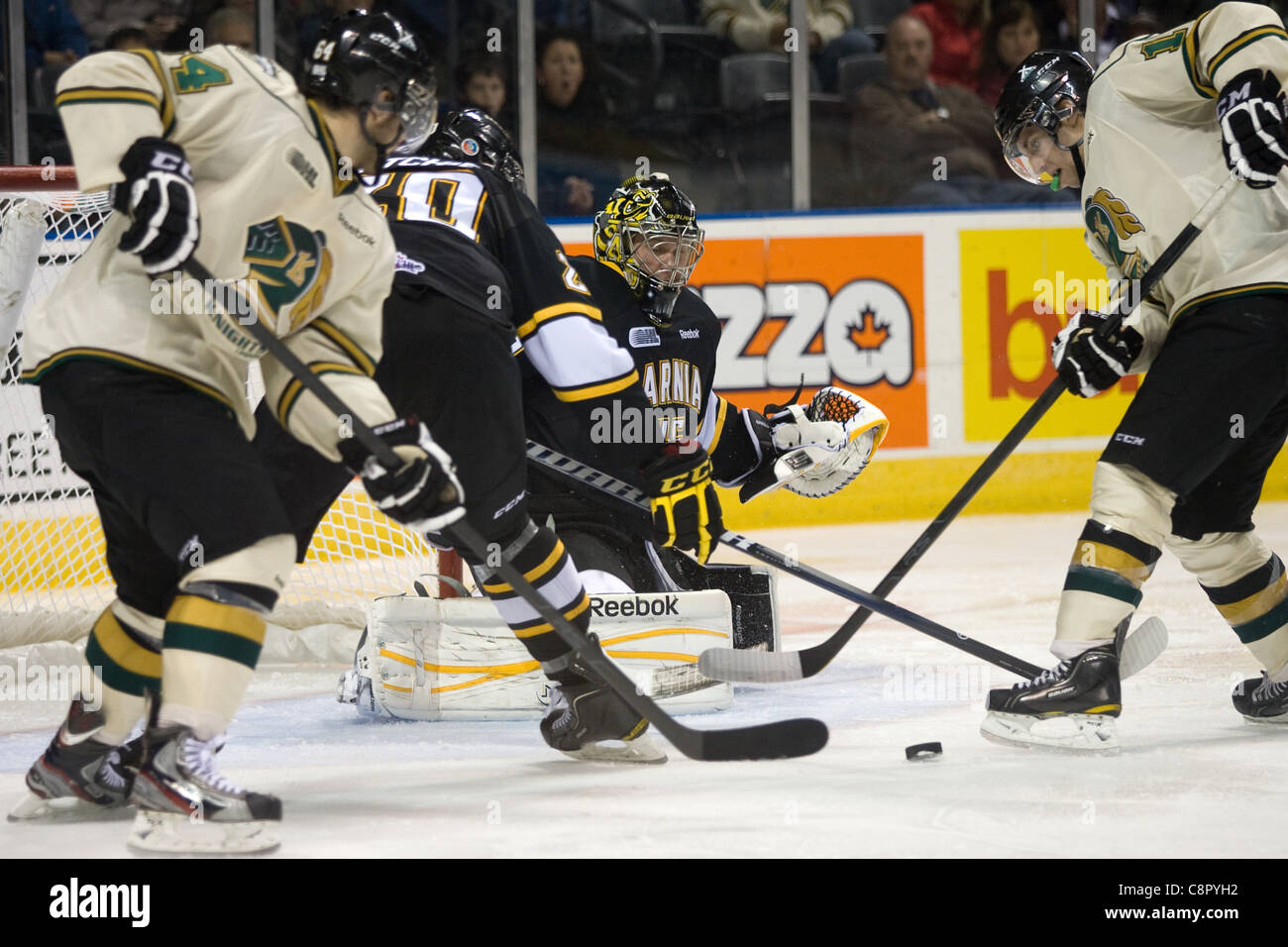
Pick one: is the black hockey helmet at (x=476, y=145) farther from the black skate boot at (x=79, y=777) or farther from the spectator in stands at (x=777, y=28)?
the spectator in stands at (x=777, y=28)

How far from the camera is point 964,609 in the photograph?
4.19m

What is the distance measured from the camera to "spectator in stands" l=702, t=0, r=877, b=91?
582 cm

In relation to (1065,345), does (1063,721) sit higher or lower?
lower

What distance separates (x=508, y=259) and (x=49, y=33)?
290 centimetres

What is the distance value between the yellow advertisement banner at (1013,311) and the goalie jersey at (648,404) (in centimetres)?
230

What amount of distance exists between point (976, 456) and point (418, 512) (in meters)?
3.91

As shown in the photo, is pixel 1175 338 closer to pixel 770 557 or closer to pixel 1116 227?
pixel 1116 227

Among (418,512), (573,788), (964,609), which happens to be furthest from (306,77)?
(964,609)

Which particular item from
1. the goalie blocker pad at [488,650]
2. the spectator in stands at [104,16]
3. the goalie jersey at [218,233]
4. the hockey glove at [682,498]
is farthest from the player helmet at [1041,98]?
the spectator in stands at [104,16]

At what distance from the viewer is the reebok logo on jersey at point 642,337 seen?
341cm

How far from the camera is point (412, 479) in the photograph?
213 cm

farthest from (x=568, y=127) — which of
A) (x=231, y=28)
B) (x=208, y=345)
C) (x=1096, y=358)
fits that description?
(x=208, y=345)

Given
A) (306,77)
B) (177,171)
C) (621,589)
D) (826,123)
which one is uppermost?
(826,123)

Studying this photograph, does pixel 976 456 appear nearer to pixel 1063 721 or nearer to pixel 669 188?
pixel 669 188
